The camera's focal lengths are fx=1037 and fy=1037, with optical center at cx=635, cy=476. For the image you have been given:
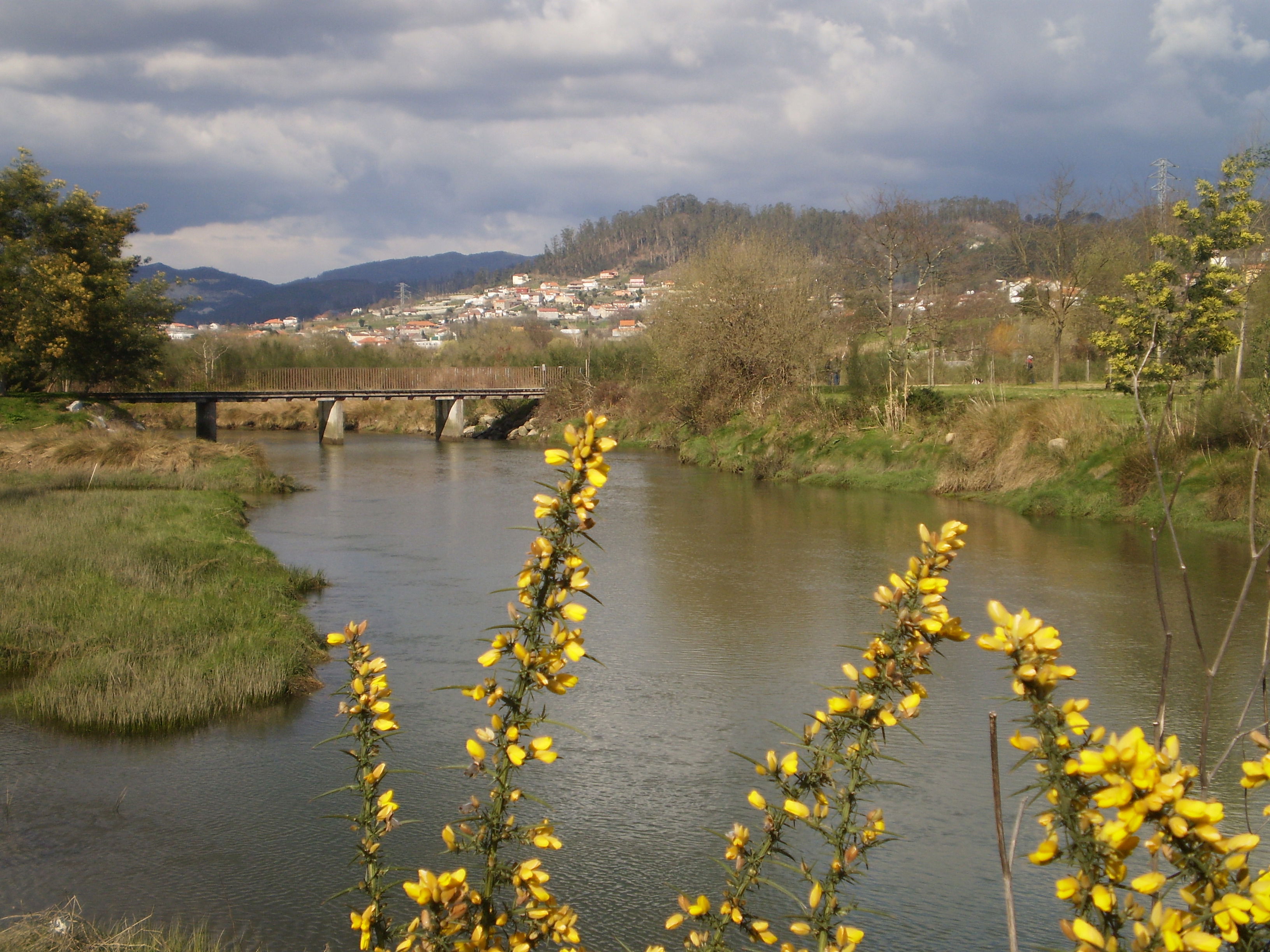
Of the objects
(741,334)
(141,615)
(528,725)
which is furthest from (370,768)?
(741,334)

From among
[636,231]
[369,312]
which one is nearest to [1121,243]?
[636,231]

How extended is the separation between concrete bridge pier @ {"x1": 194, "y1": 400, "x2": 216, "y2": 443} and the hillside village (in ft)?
190

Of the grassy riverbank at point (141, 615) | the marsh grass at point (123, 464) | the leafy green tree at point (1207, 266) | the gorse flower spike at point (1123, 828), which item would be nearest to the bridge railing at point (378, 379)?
the marsh grass at point (123, 464)

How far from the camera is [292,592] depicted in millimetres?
11000

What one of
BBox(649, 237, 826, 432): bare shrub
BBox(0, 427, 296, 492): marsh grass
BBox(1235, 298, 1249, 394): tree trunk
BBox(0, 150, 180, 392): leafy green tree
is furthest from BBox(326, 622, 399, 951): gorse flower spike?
BBox(0, 150, 180, 392): leafy green tree

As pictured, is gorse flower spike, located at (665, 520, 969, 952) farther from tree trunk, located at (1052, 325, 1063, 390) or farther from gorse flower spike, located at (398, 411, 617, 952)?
tree trunk, located at (1052, 325, 1063, 390)

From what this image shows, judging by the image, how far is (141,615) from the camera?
29.0 ft

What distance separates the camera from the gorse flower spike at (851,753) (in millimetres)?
2100

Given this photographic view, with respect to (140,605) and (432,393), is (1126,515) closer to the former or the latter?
(140,605)

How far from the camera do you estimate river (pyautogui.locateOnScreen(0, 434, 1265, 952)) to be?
5.04 meters

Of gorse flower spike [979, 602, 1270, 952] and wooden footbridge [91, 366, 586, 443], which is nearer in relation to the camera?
gorse flower spike [979, 602, 1270, 952]

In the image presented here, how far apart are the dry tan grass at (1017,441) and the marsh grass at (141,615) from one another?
1282 centimetres

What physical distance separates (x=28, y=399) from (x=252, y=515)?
1422 centimetres

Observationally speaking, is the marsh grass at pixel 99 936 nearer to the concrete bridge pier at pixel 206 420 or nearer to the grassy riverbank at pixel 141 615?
the grassy riverbank at pixel 141 615
